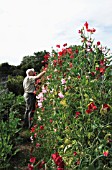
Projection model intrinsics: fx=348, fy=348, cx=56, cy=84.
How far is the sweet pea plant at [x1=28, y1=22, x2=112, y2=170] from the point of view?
3.62 m

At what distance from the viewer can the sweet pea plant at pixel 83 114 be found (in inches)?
143

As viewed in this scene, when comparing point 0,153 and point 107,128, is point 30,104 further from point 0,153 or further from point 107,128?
point 107,128

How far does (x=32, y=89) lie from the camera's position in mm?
7859

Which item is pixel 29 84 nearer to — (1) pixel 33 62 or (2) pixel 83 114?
(2) pixel 83 114

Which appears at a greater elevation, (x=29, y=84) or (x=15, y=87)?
(x=15, y=87)

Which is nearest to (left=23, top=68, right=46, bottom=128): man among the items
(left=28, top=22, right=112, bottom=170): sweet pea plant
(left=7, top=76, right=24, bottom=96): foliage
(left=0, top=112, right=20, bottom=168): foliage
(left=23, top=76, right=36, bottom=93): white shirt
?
(left=23, top=76, right=36, bottom=93): white shirt

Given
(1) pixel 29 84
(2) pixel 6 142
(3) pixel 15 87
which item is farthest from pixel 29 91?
(3) pixel 15 87

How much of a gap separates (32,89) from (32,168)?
5.63 metres

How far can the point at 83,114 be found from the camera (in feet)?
12.8

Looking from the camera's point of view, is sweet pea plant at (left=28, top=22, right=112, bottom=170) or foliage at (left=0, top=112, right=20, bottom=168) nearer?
sweet pea plant at (left=28, top=22, right=112, bottom=170)

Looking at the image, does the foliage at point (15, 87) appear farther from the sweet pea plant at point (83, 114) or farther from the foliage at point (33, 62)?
Answer: the sweet pea plant at point (83, 114)

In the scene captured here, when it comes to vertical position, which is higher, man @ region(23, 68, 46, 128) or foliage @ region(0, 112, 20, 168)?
man @ region(23, 68, 46, 128)

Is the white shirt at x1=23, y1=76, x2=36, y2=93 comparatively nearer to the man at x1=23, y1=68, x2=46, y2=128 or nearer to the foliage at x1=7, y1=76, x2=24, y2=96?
the man at x1=23, y1=68, x2=46, y2=128

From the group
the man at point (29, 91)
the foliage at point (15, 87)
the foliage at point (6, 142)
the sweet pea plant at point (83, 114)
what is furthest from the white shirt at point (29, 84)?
the foliage at point (15, 87)
